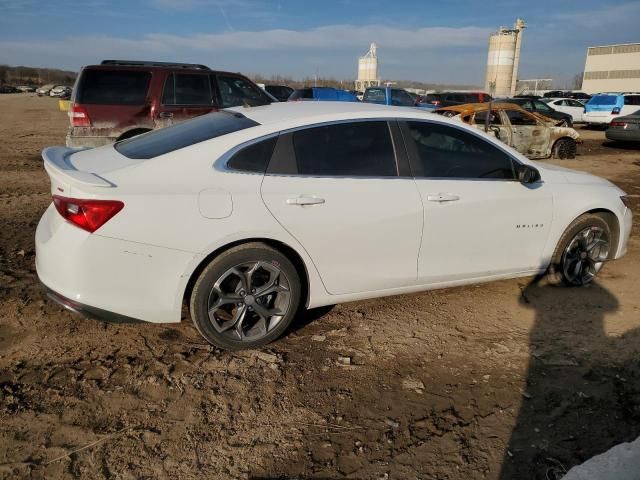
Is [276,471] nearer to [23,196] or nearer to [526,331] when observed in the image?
[526,331]

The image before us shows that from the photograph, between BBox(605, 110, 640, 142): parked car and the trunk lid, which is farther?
BBox(605, 110, 640, 142): parked car

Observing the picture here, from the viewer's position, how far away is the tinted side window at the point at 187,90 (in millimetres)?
8023

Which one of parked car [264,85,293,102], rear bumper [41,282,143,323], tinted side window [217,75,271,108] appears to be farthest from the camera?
parked car [264,85,293,102]

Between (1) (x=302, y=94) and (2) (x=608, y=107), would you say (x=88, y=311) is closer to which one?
(1) (x=302, y=94)

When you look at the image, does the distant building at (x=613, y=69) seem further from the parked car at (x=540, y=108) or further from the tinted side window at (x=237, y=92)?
the tinted side window at (x=237, y=92)

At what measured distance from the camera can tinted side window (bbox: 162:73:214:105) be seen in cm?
802

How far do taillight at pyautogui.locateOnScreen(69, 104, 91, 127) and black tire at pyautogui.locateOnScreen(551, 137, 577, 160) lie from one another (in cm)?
1138

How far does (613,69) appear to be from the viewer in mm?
59000

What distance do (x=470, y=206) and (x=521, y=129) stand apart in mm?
9822

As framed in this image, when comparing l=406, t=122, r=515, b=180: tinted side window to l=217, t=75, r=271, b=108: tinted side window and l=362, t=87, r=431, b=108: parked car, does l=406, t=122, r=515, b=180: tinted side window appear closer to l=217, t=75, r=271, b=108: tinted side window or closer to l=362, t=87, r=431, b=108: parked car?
l=217, t=75, r=271, b=108: tinted side window

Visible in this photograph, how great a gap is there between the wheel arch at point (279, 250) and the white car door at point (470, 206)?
881mm

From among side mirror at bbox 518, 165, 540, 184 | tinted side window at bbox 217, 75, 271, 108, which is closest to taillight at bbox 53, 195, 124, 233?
side mirror at bbox 518, 165, 540, 184

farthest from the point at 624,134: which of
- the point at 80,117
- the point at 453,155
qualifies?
the point at 80,117

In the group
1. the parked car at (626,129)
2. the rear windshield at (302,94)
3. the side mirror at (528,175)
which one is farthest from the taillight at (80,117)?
the parked car at (626,129)
